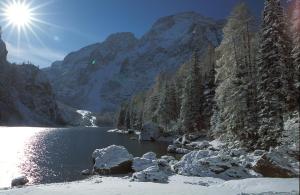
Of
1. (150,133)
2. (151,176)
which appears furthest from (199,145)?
(151,176)

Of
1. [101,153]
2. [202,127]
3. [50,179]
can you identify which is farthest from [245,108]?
[202,127]

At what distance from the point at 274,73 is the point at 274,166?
44.1 ft

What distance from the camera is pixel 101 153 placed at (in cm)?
3934

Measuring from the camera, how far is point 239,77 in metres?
41.8

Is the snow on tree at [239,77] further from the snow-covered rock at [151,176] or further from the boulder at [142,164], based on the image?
the snow-covered rock at [151,176]

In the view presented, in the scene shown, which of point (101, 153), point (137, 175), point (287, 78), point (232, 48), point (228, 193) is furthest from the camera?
point (232, 48)

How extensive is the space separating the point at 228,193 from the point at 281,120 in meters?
16.0

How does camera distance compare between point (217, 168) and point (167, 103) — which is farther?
point (167, 103)

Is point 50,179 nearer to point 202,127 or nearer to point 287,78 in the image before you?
point 287,78

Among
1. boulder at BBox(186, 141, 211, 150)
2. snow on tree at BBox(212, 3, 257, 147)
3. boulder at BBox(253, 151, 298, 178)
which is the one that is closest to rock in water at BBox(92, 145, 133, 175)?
snow on tree at BBox(212, 3, 257, 147)

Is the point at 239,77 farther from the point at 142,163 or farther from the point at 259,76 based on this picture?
the point at 142,163

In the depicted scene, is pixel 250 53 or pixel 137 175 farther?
pixel 250 53

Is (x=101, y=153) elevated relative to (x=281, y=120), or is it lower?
lower

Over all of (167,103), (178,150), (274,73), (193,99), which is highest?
(167,103)
